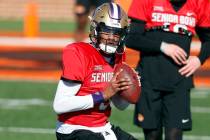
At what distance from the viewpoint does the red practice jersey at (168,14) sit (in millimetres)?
6902

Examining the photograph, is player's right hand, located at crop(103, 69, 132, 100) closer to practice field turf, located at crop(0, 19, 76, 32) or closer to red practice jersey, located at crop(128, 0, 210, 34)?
red practice jersey, located at crop(128, 0, 210, 34)

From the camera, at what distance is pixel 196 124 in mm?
9922

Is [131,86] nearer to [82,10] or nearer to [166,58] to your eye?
[166,58]

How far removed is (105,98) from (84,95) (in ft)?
0.59

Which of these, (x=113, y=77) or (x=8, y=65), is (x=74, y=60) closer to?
(x=113, y=77)

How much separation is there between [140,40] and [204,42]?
2.12ft

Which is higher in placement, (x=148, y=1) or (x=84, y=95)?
(x=148, y=1)

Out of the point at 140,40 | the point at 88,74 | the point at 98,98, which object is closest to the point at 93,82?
the point at 88,74

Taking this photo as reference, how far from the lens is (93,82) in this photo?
5809 millimetres

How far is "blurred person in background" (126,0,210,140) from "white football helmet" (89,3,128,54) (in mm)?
1054

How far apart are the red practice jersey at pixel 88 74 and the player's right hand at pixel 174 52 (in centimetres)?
107

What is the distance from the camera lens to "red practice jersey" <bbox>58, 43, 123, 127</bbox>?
5727 mm

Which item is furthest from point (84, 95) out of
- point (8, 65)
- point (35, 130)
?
point (8, 65)

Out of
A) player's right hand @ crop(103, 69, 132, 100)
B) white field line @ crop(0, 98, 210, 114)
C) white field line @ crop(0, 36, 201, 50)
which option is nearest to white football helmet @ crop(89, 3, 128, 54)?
player's right hand @ crop(103, 69, 132, 100)
